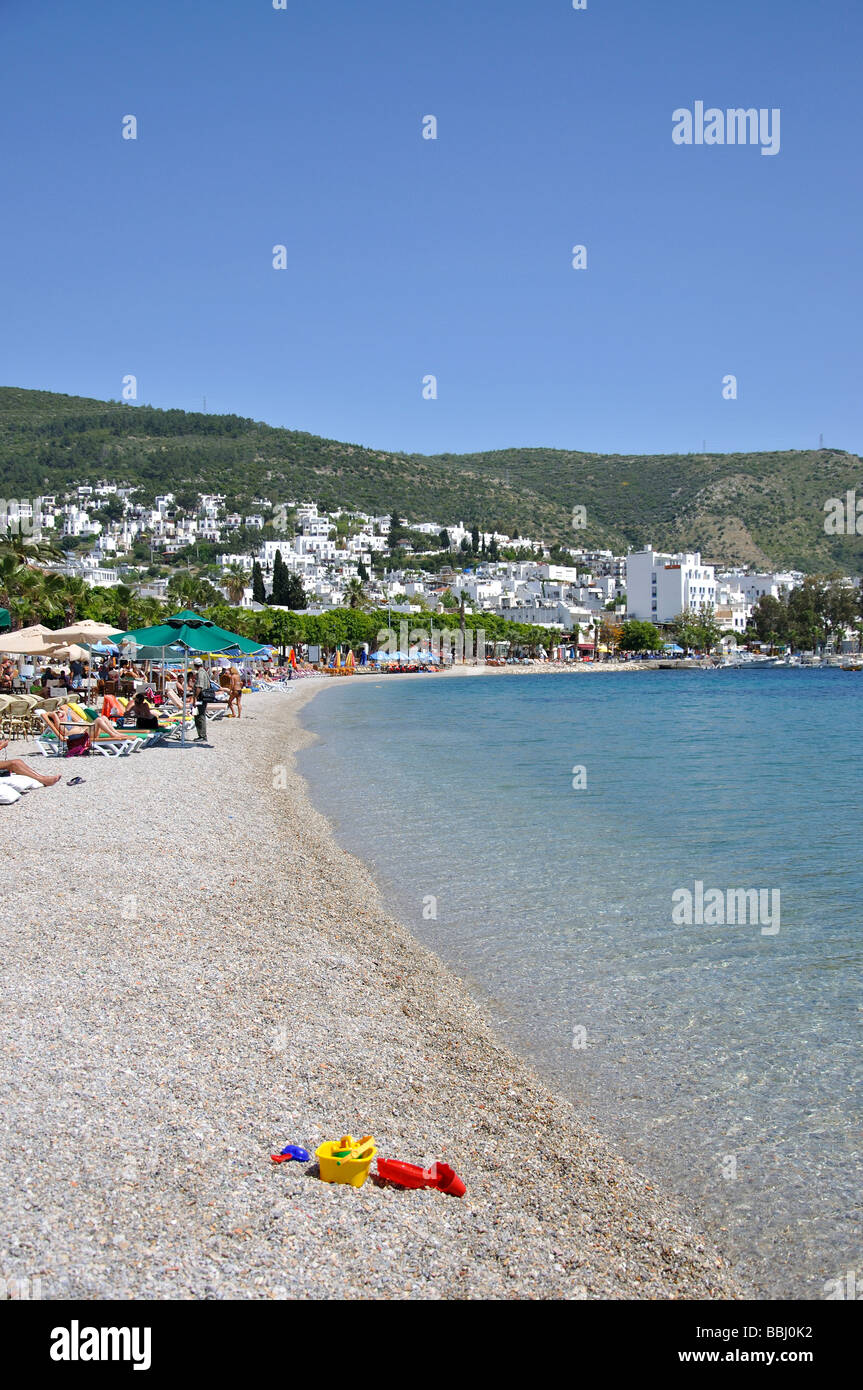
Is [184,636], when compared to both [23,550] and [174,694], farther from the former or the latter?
[23,550]

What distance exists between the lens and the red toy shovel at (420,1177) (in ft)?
15.9

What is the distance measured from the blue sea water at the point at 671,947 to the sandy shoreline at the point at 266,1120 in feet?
1.28

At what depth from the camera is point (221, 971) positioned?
7676mm

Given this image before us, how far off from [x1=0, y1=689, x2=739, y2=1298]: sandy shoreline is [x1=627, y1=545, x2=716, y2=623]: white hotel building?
5534 inches

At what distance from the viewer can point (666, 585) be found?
484ft

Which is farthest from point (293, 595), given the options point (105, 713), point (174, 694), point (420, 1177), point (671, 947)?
point (420, 1177)

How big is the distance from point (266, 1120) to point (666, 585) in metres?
148

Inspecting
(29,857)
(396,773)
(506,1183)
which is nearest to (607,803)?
(396,773)

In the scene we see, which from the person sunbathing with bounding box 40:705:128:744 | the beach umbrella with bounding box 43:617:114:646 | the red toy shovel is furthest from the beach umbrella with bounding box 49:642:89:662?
the red toy shovel

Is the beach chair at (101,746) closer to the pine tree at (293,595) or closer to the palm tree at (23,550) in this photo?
the palm tree at (23,550)

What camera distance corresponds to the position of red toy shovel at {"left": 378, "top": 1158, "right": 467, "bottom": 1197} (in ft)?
15.9

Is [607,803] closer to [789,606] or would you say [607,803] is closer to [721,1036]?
[721,1036]

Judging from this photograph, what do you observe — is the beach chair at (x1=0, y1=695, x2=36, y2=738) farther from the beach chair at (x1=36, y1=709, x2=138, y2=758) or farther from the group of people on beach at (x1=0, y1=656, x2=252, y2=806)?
the beach chair at (x1=36, y1=709, x2=138, y2=758)

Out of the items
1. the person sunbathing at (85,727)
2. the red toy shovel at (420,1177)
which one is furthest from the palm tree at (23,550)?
the red toy shovel at (420,1177)
